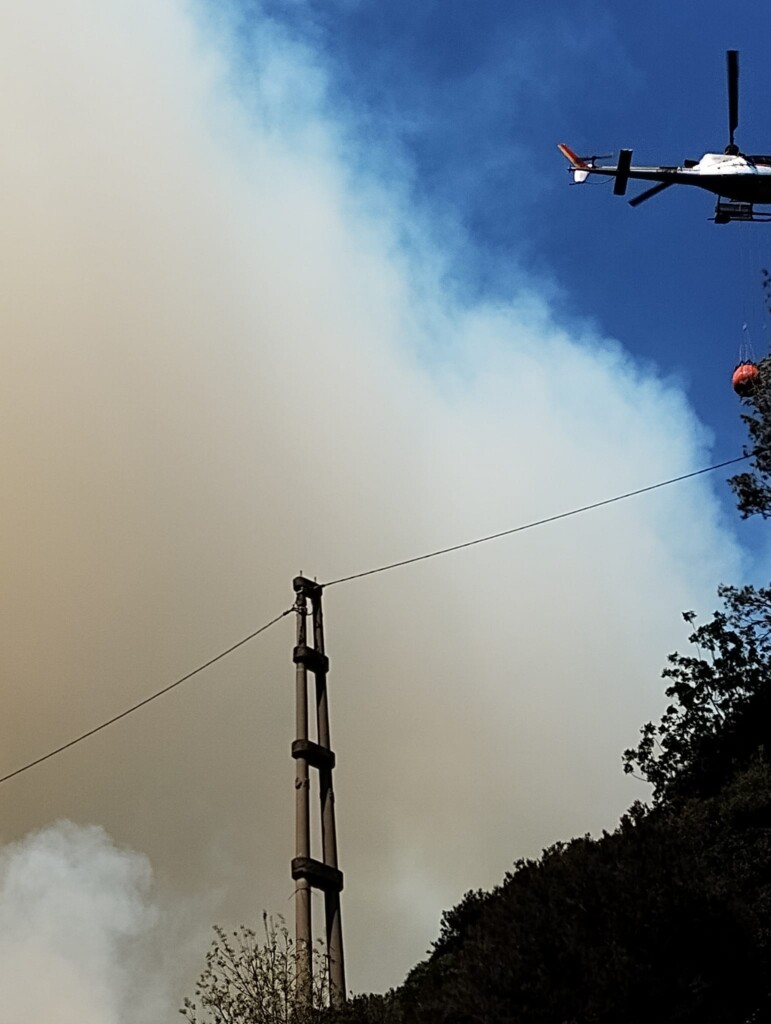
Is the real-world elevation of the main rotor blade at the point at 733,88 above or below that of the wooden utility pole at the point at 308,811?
above

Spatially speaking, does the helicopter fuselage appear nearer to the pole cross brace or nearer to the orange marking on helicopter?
the orange marking on helicopter

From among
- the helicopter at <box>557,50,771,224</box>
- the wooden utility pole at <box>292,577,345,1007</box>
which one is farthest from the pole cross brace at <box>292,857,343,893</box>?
the helicopter at <box>557,50,771,224</box>

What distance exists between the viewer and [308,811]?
52.9 ft

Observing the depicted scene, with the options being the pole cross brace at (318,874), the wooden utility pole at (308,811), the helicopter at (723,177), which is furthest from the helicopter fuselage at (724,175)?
the pole cross brace at (318,874)

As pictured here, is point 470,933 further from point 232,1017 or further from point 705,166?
point 705,166

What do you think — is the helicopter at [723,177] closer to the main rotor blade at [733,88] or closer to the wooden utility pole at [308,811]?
the main rotor blade at [733,88]

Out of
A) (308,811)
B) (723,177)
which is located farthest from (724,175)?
(308,811)

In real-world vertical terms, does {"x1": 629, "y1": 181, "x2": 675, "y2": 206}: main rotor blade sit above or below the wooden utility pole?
above

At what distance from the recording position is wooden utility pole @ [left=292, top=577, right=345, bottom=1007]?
1514 cm

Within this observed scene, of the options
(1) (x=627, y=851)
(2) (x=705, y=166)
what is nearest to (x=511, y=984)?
(1) (x=627, y=851)

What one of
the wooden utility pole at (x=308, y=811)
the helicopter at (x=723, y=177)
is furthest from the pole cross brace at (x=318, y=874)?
the helicopter at (x=723, y=177)

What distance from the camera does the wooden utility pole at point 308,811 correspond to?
15138mm

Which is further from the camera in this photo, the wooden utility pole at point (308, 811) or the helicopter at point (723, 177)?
the helicopter at point (723, 177)

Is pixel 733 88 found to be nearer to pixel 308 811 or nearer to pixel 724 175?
pixel 724 175
